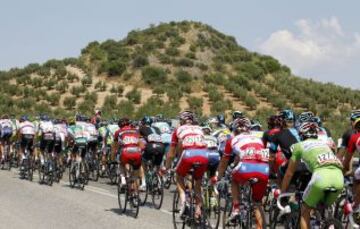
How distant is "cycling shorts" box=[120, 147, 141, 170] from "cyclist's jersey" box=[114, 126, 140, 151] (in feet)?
0.18

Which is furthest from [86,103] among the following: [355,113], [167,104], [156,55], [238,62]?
[355,113]

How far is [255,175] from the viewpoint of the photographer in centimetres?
934

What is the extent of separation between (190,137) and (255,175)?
1.93 meters

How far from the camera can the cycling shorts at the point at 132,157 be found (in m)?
14.0

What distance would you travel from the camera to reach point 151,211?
46.6 ft

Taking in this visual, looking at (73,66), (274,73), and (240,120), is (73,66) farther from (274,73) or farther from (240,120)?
(240,120)

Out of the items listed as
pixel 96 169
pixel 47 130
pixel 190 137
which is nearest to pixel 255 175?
pixel 190 137

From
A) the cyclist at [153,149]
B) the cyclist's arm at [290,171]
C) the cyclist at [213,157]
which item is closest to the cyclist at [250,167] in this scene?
the cyclist's arm at [290,171]

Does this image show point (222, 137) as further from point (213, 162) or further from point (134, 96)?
point (134, 96)

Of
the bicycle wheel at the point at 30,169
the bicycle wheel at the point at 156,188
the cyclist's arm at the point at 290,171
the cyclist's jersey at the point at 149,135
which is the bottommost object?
the bicycle wheel at the point at 30,169

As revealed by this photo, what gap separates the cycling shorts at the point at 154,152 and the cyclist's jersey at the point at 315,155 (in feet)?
26.4

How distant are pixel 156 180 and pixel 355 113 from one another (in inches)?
227

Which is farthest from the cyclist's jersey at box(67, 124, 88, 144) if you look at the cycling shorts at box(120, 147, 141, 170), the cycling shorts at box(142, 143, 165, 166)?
the cycling shorts at box(120, 147, 141, 170)

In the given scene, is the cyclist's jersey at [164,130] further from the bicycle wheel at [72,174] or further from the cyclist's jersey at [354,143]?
the cyclist's jersey at [354,143]
